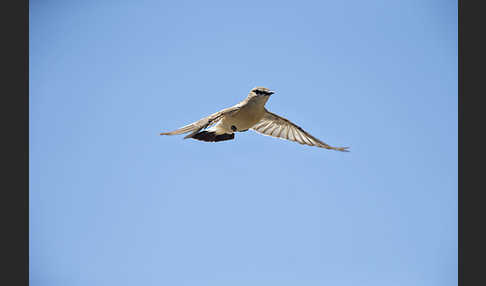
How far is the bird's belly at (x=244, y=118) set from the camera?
8695 mm

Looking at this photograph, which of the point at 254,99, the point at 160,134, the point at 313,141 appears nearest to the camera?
the point at 160,134

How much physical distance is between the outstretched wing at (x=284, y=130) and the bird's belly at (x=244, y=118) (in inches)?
58.5

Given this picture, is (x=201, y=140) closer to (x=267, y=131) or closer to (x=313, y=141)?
(x=267, y=131)

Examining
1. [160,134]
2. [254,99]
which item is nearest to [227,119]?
[254,99]

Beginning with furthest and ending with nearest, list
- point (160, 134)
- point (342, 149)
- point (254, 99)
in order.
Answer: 1. point (342, 149)
2. point (254, 99)
3. point (160, 134)

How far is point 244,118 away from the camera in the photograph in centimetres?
878

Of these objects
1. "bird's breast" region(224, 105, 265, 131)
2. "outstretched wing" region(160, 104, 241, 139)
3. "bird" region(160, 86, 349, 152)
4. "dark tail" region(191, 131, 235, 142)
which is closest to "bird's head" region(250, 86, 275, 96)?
"bird" region(160, 86, 349, 152)

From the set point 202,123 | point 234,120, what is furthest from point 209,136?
point 202,123

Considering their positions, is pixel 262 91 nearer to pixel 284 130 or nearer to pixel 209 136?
pixel 209 136

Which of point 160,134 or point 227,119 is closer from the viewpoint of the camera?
point 160,134

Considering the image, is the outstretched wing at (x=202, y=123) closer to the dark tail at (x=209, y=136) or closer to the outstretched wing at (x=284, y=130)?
the dark tail at (x=209, y=136)

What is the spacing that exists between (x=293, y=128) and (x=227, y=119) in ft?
7.61

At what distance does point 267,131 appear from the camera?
10633mm

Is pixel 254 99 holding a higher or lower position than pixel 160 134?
higher
